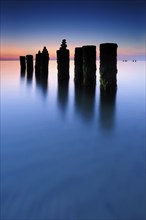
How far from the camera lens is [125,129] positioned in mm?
4793

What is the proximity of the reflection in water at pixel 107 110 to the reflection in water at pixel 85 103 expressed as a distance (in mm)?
213

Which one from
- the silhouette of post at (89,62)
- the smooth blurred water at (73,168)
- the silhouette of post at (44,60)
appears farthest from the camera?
the silhouette of post at (44,60)

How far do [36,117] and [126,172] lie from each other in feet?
10.8

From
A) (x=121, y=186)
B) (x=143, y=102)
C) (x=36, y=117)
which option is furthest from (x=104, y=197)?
(x=143, y=102)

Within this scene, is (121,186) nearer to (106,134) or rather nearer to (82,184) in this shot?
(82,184)

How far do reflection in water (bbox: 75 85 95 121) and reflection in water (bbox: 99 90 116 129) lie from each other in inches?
8.4

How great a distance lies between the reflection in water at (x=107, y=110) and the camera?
17.1ft

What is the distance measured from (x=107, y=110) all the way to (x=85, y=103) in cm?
108

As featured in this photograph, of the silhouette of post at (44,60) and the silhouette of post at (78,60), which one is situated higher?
the silhouette of post at (44,60)

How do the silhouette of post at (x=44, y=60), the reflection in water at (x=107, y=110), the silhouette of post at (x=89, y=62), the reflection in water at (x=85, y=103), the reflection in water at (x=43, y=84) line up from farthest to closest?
1. the silhouette of post at (x=44, y=60)
2. the reflection in water at (x=43, y=84)
3. the silhouette of post at (x=89, y=62)
4. the reflection in water at (x=85, y=103)
5. the reflection in water at (x=107, y=110)

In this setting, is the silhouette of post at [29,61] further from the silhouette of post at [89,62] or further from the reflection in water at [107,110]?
the reflection in water at [107,110]

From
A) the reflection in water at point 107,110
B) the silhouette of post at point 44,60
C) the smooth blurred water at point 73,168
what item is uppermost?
the silhouette of post at point 44,60

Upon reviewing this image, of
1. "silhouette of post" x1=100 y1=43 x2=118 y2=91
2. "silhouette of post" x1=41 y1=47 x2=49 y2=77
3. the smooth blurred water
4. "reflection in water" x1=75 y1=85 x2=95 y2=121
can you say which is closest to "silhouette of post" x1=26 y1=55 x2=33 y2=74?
"silhouette of post" x1=41 y1=47 x2=49 y2=77

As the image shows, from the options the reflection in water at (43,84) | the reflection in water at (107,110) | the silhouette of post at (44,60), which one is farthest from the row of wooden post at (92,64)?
the silhouette of post at (44,60)
